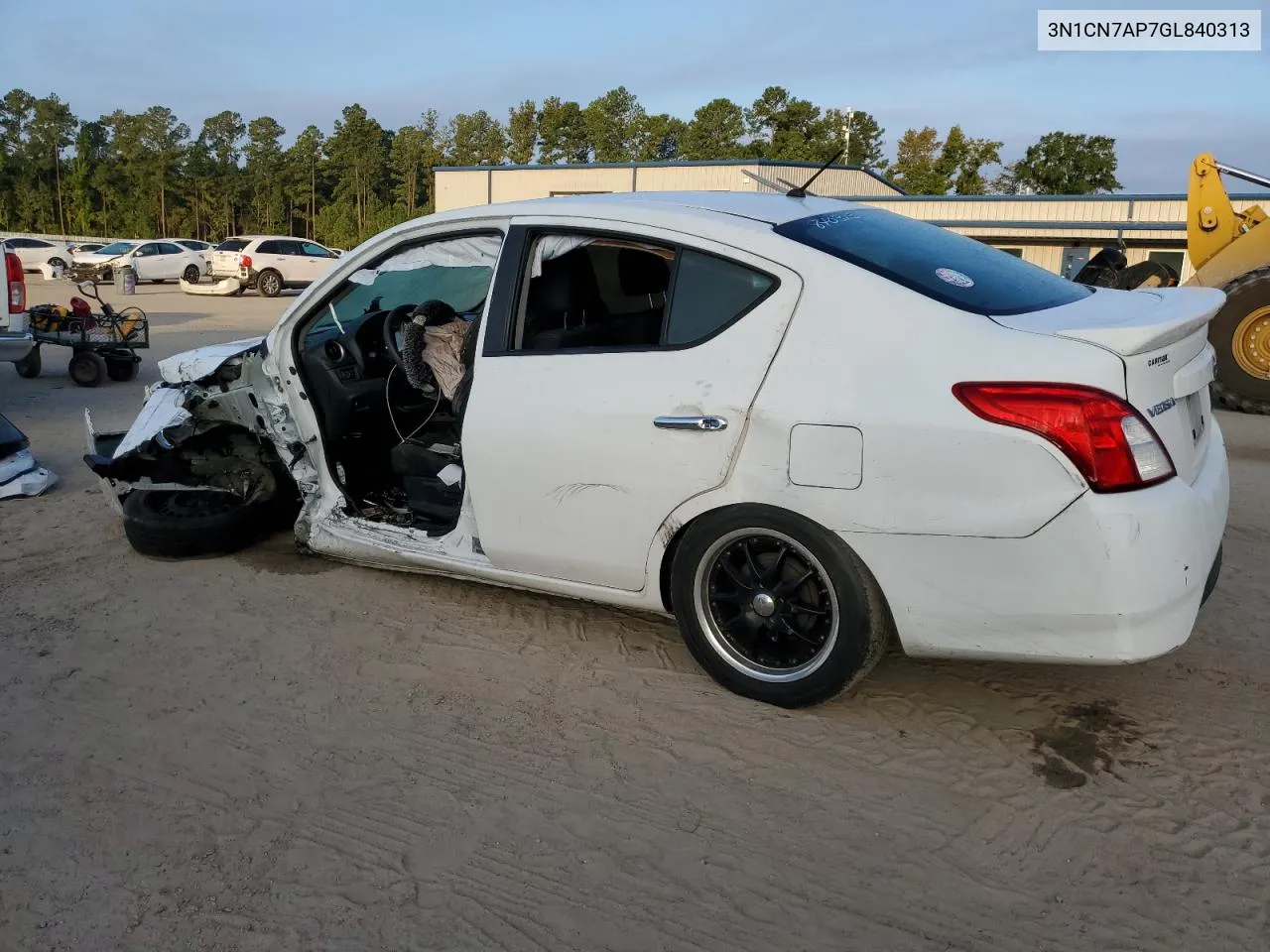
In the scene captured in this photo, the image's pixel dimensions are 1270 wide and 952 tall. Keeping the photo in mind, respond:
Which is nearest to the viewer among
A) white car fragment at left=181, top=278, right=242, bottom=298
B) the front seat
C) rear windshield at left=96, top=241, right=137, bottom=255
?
the front seat

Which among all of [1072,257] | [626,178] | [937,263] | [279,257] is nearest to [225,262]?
[279,257]

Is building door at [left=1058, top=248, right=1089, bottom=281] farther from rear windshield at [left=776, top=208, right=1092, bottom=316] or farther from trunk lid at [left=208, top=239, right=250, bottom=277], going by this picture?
rear windshield at [left=776, top=208, right=1092, bottom=316]

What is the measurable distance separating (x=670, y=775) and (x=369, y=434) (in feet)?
8.88

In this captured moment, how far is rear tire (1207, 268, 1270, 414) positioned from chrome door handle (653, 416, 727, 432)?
8693mm

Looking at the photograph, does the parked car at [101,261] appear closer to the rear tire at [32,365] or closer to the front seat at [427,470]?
the rear tire at [32,365]

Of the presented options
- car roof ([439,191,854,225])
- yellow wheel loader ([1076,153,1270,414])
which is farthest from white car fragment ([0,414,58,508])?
yellow wheel loader ([1076,153,1270,414])

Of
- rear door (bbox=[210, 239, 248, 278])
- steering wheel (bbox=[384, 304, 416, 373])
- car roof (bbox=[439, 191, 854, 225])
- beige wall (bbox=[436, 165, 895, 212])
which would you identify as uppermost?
beige wall (bbox=[436, 165, 895, 212])

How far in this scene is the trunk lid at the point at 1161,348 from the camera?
2.84 m

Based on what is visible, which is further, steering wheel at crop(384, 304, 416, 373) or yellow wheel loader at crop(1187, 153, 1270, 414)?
yellow wheel loader at crop(1187, 153, 1270, 414)

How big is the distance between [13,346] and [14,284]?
25.8 inches

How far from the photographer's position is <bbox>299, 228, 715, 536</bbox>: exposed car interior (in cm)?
388

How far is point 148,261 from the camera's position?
30.5 meters

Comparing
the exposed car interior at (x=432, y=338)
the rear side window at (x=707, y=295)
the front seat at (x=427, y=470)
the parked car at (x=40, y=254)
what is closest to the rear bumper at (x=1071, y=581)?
the rear side window at (x=707, y=295)

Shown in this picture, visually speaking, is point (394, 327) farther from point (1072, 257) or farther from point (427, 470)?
point (1072, 257)
